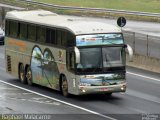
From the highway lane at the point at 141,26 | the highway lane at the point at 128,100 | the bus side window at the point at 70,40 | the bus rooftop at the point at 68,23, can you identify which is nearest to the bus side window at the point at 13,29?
the bus rooftop at the point at 68,23

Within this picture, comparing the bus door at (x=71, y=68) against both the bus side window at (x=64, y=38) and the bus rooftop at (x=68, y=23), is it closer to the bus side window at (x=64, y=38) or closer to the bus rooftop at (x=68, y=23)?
the bus side window at (x=64, y=38)

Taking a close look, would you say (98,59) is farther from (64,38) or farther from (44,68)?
(44,68)

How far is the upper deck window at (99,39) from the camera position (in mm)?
22516

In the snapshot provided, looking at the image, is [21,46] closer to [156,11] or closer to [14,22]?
[14,22]

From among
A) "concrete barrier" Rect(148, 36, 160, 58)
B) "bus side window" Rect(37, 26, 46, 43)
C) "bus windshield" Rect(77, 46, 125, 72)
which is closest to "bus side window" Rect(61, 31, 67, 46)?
"bus windshield" Rect(77, 46, 125, 72)

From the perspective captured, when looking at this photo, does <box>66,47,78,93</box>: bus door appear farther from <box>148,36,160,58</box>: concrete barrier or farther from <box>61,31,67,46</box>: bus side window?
<box>148,36,160,58</box>: concrete barrier

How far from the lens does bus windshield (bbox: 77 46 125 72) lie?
22.5 metres

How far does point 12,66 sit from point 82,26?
7.38 metres

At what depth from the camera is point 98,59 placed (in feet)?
73.9

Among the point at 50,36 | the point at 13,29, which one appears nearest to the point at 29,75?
the point at 13,29

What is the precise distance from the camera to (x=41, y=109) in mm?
20828

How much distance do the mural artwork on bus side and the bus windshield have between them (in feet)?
7.06

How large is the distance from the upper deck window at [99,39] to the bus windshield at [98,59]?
0.72 ft

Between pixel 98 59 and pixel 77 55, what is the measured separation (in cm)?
102
